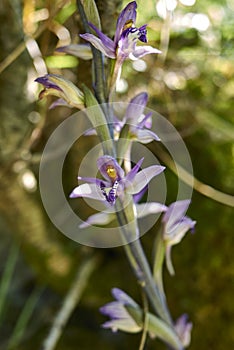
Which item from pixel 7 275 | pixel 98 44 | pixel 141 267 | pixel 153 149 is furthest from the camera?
pixel 7 275

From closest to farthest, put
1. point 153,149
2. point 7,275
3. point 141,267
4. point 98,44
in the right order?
point 98,44 < point 141,267 < point 153,149 < point 7,275

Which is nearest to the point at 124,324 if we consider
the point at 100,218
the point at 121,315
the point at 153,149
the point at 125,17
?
the point at 121,315

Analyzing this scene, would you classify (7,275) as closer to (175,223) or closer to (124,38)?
(175,223)

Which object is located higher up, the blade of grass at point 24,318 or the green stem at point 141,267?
the green stem at point 141,267

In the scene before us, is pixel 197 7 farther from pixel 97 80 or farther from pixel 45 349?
pixel 45 349

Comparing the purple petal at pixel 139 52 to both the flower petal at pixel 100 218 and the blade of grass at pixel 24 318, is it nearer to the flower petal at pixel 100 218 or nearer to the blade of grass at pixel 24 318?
the flower petal at pixel 100 218

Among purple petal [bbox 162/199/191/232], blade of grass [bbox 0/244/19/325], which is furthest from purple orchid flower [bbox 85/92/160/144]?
blade of grass [bbox 0/244/19/325]

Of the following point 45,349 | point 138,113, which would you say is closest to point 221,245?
point 45,349

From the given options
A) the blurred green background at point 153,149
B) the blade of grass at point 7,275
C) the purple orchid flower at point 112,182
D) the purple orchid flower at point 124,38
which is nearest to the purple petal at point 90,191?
the purple orchid flower at point 112,182

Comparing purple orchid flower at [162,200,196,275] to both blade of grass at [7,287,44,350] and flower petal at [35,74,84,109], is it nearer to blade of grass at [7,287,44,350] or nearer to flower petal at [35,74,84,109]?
flower petal at [35,74,84,109]
